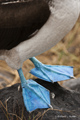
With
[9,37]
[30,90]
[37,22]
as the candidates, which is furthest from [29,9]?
[30,90]

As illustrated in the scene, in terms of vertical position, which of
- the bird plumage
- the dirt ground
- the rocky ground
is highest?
the bird plumage

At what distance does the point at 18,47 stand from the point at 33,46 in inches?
4.4

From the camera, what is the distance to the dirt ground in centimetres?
308

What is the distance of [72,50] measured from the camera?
398cm

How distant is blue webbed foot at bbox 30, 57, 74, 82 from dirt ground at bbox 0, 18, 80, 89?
2.53ft

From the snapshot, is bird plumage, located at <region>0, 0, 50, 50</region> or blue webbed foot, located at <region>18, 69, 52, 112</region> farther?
blue webbed foot, located at <region>18, 69, 52, 112</region>

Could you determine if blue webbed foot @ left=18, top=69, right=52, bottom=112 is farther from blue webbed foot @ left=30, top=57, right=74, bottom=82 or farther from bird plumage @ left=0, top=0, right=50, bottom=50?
bird plumage @ left=0, top=0, right=50, bottom=50

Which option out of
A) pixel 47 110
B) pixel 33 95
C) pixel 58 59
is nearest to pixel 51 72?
pixel 33 95

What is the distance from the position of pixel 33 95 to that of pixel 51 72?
1.04 feet

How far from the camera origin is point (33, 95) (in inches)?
76.0

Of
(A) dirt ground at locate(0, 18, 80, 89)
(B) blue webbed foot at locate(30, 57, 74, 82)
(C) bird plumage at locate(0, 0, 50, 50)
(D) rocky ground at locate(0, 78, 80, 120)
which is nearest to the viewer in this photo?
(C) bird plumage at locate(0, 0, 50, 50)

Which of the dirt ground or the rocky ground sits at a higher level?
the rocky ground

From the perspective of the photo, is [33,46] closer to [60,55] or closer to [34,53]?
[34,53]

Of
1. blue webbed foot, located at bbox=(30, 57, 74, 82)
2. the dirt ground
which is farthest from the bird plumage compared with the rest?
the dirt ground
